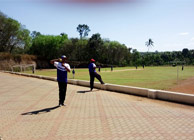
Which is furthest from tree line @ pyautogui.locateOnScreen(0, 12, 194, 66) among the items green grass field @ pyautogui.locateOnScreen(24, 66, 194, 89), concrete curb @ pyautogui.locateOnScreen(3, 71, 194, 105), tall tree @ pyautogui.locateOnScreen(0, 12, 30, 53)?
concrete curb @ pyautogui.locateOnScreen(3, 71, 194, 105)

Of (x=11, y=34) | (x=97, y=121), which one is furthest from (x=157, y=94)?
(x=11, y=34)

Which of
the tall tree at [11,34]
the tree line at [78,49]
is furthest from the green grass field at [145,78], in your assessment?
the tree line at [78,49]

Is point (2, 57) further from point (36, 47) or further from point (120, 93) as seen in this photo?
point (120, 93)

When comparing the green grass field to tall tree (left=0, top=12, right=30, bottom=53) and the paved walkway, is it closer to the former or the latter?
the paved walkway

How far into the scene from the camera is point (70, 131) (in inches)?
161

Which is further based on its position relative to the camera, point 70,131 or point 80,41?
point 80,41

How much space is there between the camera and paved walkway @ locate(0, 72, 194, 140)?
3850 mm

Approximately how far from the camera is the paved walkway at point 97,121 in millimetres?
3850

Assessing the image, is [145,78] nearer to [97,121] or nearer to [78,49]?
[97,121]

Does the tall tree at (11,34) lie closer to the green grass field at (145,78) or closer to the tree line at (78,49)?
the tree line at (78,49)

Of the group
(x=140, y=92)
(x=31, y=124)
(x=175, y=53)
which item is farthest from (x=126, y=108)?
(x=175, y=53)

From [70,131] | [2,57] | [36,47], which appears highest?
[36,47]

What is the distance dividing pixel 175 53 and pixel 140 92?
7153 centimetres

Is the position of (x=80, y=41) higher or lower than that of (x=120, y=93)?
higher
